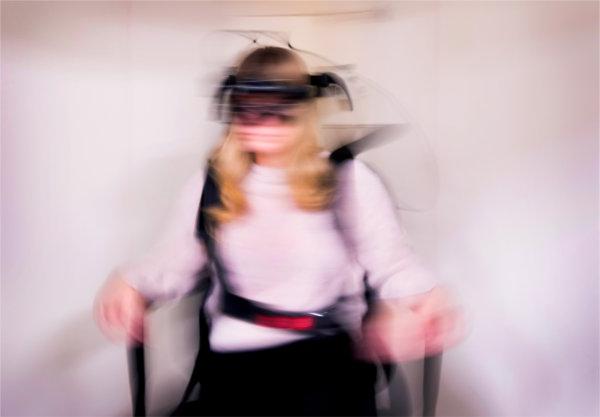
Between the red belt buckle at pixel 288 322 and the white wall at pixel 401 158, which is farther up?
the white wall at pixel 401 158

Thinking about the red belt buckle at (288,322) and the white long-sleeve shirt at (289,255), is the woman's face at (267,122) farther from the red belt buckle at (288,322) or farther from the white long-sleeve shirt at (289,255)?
the red belt buckle at (288,322)

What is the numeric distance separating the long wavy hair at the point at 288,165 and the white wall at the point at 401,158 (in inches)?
4.8

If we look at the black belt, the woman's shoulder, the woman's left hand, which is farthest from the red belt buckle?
the woman's shoulder

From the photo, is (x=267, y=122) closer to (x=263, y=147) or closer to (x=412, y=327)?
(x=263, y=147)

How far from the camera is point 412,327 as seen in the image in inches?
31.8

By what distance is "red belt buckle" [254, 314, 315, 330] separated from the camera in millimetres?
826

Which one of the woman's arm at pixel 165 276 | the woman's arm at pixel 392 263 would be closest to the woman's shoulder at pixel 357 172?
the woman's arm at pixel 392 263

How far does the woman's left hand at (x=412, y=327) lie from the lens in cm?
80

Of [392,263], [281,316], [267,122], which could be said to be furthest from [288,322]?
[267,122]

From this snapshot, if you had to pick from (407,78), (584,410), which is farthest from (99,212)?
(584,410)

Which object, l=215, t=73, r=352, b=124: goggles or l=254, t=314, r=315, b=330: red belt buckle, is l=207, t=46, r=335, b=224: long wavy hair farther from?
l=254, t=314, r=315, b=330: red belt buckle

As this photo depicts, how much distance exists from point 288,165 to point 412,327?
0.97 ft

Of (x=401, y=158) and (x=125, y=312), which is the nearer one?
(x=125, y=312)

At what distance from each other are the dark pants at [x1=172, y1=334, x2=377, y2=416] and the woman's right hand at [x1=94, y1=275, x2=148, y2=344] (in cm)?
13
